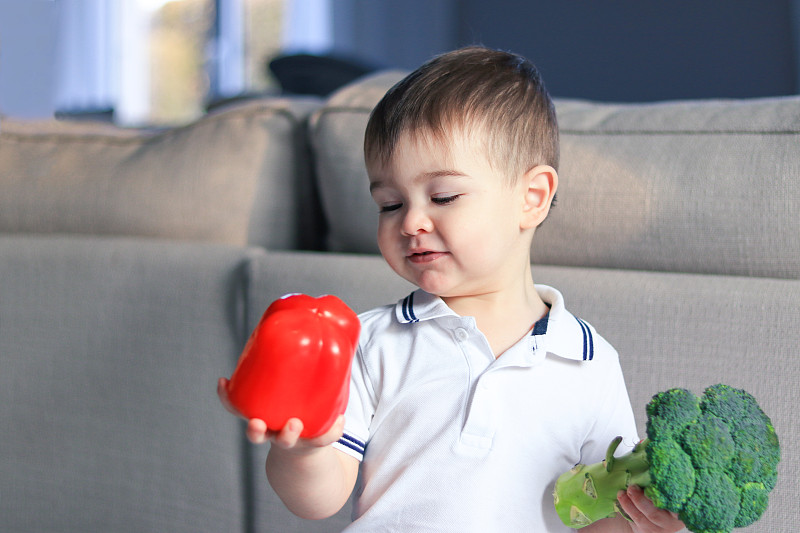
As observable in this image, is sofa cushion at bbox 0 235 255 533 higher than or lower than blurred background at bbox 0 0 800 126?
lower

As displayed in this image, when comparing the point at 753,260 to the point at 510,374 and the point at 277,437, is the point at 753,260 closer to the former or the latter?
the point at 510,374

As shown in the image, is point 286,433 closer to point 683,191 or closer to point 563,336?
point 563,336

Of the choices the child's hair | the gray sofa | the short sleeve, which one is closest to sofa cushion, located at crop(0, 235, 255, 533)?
the gray sofa

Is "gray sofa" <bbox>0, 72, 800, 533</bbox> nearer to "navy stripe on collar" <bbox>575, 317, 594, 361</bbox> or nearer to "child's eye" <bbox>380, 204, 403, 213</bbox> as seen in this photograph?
"navy stripe on collar" <bbox>575, 317, 594, 361</bbox>

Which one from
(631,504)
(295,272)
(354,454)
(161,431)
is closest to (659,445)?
(631,504)

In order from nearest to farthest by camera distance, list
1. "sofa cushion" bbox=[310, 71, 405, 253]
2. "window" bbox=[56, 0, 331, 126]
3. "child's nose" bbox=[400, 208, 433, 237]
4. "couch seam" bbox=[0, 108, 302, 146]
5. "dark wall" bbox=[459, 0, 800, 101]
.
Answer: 1. "child's nose" bbox=[400, 208, 433, 237]
2. "sofa cushion" bbox=[310, 71, 405, 253]
3. "couch seam" bbox=[0, 108, 302, 146]
4. "dark wall" bbox=[459, 0, 800, 101]
5. "window" bbox=[56, 0, 331, 126]

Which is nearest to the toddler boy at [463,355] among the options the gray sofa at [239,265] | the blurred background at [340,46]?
Answer: the gray sofa at [239,265]

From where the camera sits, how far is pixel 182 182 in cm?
119

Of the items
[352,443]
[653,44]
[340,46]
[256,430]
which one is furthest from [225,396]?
[340,46]

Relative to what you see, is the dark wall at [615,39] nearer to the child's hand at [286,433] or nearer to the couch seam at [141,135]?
the couch seam at [141,135]

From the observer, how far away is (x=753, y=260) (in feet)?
2.87

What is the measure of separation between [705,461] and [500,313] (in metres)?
0.27

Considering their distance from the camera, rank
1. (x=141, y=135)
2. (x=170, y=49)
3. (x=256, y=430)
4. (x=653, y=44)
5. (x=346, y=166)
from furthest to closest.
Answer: (x=170, y=49), (x=653, y=44), (x=141, y=135), (x=346, y=166), (x=256, y=430)

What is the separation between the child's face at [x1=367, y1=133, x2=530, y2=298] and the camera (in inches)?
29.0
